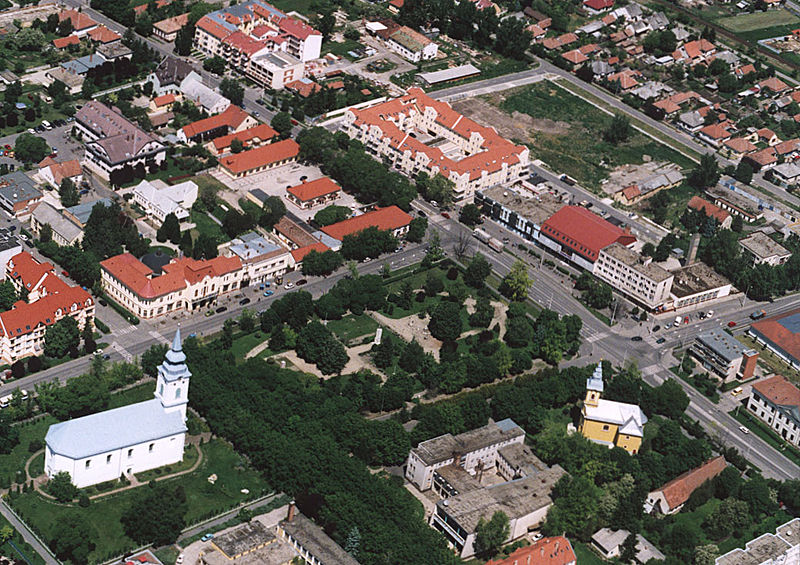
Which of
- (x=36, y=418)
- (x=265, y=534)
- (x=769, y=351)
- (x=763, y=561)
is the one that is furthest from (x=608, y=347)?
(x=36, y=418)

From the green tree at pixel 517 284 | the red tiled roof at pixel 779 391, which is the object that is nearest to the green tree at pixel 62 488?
the green tree at pixel 517 284

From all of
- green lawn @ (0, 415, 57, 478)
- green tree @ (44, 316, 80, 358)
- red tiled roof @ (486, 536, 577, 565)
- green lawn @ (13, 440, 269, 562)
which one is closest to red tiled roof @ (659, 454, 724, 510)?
red tiled roof @ (486, 536, 577, 565)

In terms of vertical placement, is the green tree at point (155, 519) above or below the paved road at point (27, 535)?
above

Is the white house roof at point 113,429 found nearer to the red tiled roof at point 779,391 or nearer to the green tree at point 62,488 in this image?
the green tree at point 62,488

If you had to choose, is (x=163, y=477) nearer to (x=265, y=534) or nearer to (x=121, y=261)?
(x=265, y=534)

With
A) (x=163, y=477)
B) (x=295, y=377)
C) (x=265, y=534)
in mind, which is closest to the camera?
(x=265, y=534)

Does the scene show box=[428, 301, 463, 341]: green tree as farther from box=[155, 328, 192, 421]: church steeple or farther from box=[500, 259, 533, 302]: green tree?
box=[155, 328, 192, 421]: church steeple

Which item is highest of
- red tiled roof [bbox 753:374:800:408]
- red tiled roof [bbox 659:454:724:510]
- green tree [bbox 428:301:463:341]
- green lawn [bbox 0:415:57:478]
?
red tiled roof [bbox 753:374:800:408]
